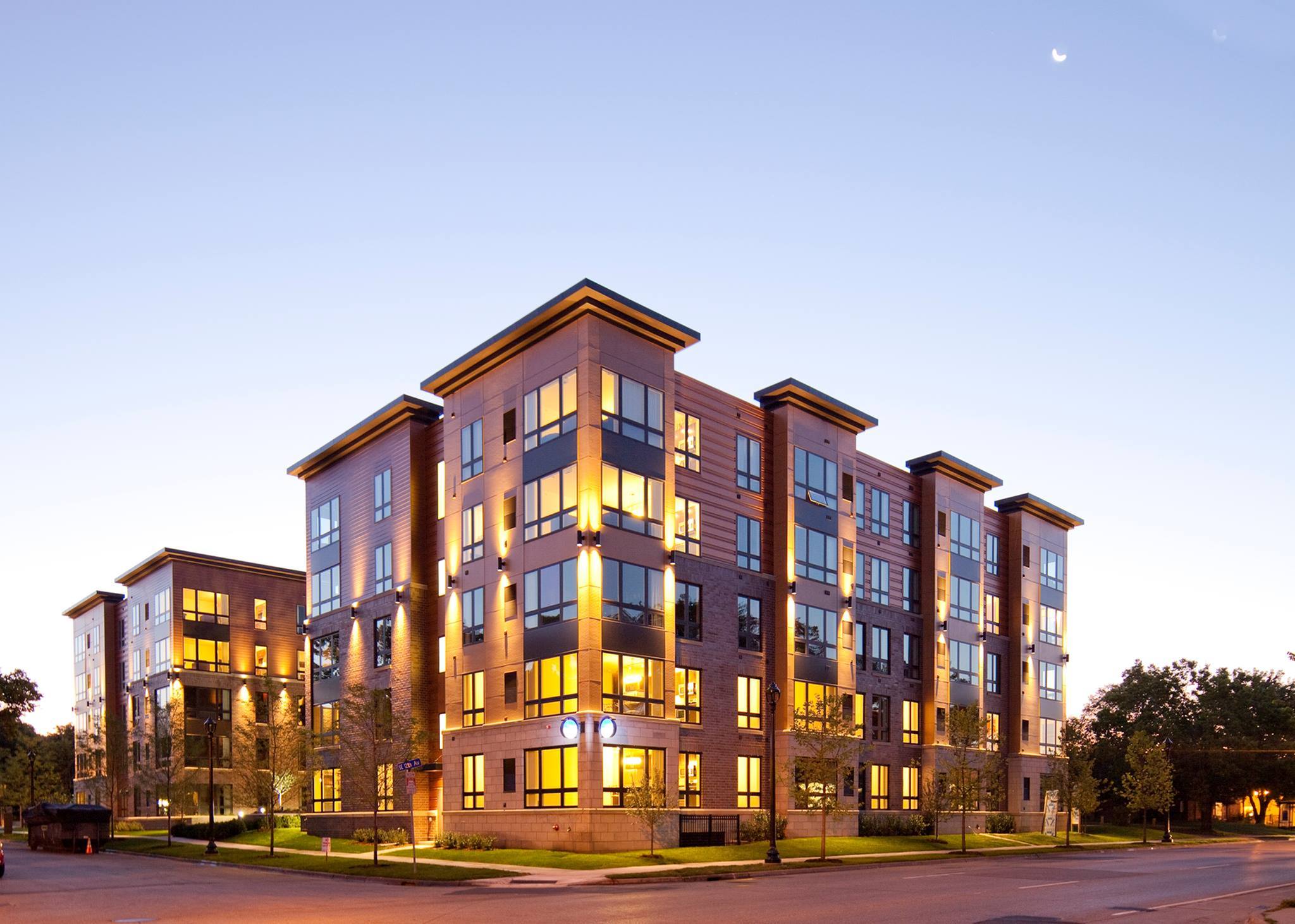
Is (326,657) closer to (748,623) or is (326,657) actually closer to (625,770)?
(748,623)

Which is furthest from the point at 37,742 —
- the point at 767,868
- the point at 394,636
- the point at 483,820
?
the point at 767,868

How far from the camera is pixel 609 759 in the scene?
39.9 meters

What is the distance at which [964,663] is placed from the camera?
6284cm

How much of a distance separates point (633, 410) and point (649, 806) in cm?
1510

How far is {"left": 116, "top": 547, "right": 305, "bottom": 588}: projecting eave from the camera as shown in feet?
255

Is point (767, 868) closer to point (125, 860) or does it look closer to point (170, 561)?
point (125, 860)

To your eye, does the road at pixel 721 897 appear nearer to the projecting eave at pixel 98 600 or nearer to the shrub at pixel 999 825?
the shrub at pixel 999 825

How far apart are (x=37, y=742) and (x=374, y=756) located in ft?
344

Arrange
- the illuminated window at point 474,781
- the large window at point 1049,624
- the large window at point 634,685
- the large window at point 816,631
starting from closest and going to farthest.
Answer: the large window at point 634,685
the illuminated window at point 474,781
the large window at point 816,631
the large window at point 1049,624

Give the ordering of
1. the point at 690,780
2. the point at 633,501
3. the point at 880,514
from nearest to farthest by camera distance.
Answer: the point at 633,501
the point at 690,780
the point at 880,514

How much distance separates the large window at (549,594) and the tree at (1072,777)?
101ft

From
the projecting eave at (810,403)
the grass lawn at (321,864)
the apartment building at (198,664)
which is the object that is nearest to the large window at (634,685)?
the grass lawn at (321,864)

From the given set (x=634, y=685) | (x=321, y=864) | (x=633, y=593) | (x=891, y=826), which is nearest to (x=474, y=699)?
(x=634, y=685)

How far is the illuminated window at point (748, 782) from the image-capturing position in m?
46.6
